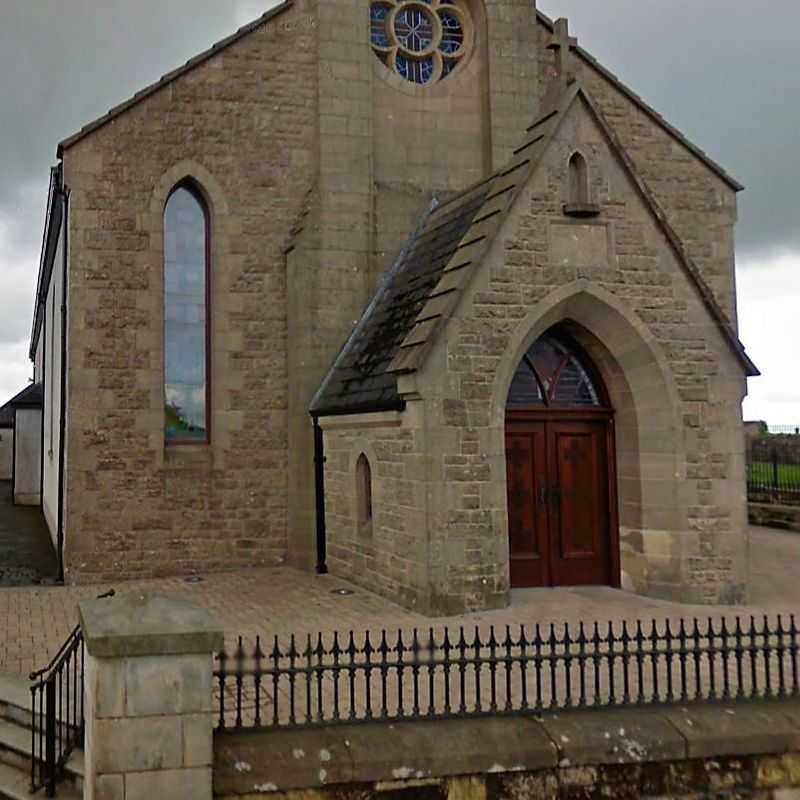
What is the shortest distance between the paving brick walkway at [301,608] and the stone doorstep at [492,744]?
335 centimetres

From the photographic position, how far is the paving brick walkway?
9641mm

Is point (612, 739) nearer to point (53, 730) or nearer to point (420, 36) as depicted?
point (53, 730)

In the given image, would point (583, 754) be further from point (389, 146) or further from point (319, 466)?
point (389, 146)

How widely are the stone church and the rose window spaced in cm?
5

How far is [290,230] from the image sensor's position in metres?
14.9

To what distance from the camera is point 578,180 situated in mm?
10977

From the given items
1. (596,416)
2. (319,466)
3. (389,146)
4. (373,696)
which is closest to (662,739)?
(373,696)

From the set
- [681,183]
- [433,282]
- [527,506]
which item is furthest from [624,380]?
[681,183]

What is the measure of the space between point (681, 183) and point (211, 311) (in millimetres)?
9147

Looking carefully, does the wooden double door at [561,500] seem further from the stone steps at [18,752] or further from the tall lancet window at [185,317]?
the stone steps at [18,752]

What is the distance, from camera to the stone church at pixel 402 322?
35.0ft

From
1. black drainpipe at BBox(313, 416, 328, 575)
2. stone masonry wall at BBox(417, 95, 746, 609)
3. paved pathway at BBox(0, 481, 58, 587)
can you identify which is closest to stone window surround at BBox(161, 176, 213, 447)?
black drainpipe at BBox(313, 416, 328, 575)

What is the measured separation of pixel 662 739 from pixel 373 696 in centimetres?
227

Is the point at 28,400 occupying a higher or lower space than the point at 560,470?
higher
